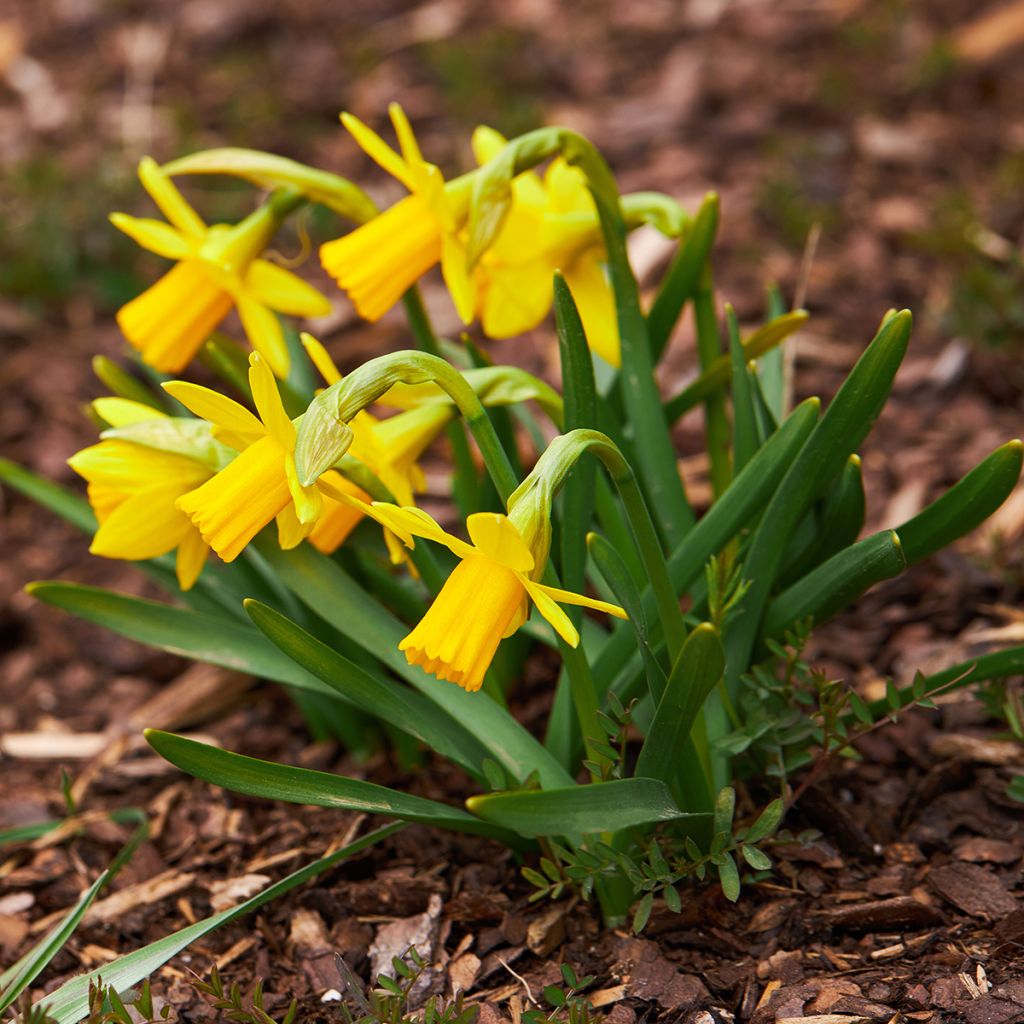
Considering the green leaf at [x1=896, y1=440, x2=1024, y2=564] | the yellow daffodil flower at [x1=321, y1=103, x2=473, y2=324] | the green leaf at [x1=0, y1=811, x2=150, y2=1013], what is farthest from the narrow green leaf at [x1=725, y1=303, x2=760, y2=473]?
the green leaf at [x1=0, y1=811, x2=150, y2=1013]

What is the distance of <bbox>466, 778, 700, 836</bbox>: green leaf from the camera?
152cm

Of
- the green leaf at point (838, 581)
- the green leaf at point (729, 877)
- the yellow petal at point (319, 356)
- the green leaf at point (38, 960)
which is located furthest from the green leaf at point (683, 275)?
the green leaf at point (38, 960)

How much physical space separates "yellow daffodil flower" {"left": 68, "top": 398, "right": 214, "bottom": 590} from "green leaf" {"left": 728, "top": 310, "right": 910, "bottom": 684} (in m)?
0.79

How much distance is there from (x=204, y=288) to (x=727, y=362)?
828 mm

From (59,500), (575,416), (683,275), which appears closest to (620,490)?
(575,416)

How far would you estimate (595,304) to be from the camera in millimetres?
1935

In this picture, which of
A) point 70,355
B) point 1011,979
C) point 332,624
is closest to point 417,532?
point 332,624

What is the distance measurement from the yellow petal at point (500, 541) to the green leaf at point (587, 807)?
1.08ft

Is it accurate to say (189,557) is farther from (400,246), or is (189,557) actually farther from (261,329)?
(400,246)

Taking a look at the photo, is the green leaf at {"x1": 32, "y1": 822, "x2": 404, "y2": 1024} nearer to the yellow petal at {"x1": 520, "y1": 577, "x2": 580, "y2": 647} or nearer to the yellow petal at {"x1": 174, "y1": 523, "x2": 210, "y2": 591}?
the yellow petal at {"x1": 174, "y1": 523, "x2": 210, "y2": 591}

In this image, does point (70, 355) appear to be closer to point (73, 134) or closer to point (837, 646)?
point (73, 134)

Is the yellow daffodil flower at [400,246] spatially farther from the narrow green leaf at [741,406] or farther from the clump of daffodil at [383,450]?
the narrow green leaf at [741,406]

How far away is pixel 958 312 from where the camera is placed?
2979 mm

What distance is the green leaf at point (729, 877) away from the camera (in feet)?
5.10
